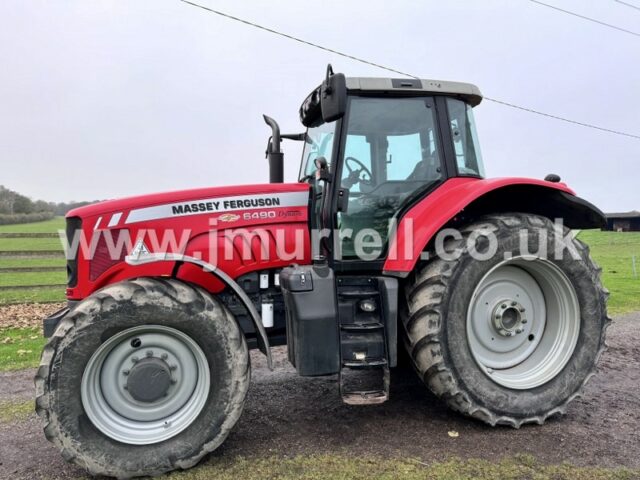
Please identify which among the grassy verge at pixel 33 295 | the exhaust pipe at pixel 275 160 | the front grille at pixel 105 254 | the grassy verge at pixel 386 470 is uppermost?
the exhaust pipe at pixel 275 160

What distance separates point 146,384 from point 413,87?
2938 mm

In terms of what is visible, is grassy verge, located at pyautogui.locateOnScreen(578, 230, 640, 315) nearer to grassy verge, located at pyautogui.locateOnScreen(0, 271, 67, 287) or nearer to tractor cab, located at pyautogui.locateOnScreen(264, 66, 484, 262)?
tractor cab, located at pyautogui.locateOnScreen(264, 66, 484, 262)

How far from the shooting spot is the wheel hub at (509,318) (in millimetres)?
3793

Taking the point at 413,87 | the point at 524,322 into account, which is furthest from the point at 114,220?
the point at 524,322

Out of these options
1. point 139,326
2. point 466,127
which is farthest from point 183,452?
point 466,127

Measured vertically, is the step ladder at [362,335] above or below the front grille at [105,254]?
below

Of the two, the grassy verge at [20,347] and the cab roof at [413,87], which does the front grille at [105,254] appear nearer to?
the cab roof at [413,87]

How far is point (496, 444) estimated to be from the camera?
333 centimetres

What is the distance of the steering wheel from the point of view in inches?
149

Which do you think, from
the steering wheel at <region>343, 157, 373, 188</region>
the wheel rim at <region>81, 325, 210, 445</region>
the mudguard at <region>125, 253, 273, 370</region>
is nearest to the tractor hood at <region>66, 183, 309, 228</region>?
the mudguard at <region>125, 253, 273, 370</region>

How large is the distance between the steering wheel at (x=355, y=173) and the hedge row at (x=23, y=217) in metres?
30.5

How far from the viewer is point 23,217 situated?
101ft

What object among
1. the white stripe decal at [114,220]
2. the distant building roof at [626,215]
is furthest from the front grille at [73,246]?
the distant building roof at [626,215]

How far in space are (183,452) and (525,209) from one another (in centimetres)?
333
